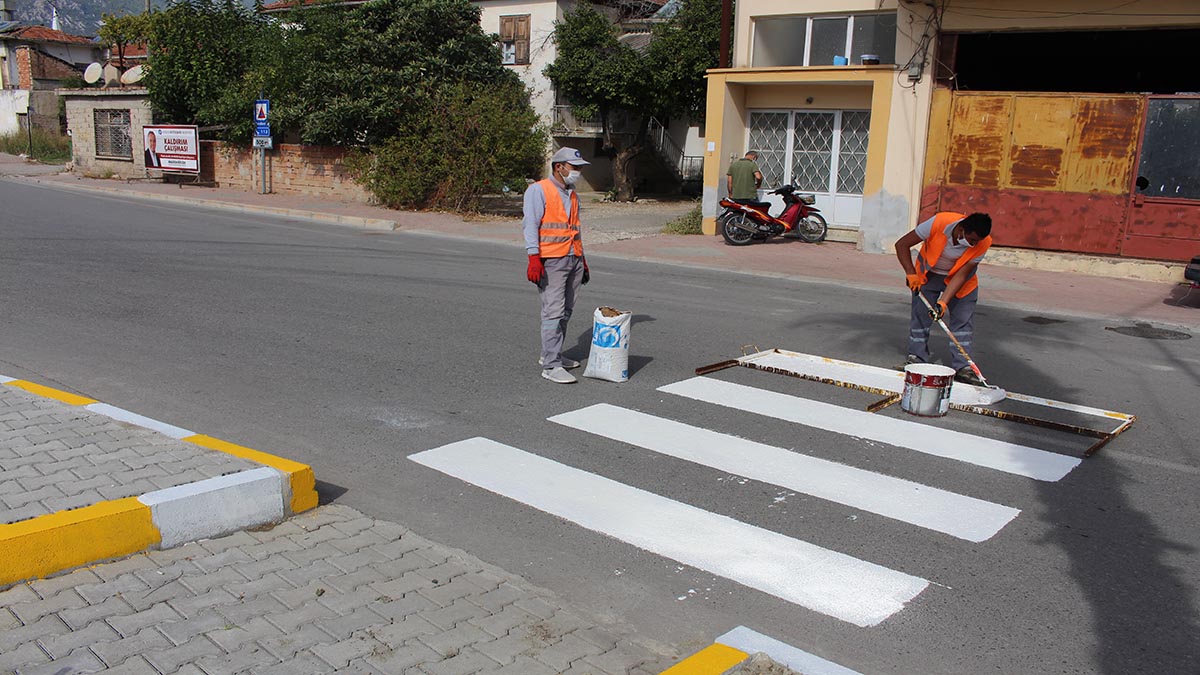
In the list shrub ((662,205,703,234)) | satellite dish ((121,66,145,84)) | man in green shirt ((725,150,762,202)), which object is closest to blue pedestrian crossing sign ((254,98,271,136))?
satellite dish ((121,66,145,84))

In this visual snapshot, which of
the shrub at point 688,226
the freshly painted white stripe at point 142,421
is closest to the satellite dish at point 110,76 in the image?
the shrub at point 688,226

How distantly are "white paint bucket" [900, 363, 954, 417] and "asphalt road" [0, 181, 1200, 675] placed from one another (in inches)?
5.6

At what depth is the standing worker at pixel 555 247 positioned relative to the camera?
7.72 meters

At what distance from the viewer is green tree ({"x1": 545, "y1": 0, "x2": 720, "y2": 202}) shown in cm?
2766

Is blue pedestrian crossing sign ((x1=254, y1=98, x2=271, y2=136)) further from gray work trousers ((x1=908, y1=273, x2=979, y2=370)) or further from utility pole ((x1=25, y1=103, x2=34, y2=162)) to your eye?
gray work trousers ((x1=908, y1=273, x2=979, y2=370))

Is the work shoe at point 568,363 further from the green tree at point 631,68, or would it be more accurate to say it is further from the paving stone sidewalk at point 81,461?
the green tree at point 631,68

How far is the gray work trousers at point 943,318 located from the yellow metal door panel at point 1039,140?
8818 millimetres

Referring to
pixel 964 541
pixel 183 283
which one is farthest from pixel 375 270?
pixel 964 541

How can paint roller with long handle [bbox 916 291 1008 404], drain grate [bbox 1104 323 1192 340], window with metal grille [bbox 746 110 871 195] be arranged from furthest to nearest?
window with metal grille [bbox 746 110 871 195], drain grate [bbox 1104 323 1192 340], paint roller with long handle [bbox 916 291 1008 404]

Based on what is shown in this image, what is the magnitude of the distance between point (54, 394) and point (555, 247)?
3693mm

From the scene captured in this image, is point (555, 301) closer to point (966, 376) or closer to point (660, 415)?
point (660, 415)

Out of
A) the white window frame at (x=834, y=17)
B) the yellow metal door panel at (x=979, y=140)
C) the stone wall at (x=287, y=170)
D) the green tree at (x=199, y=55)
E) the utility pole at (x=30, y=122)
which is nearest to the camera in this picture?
the yellow metal door panel at (x=979, y=140)

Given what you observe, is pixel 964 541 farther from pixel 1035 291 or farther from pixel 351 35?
pixel 351 35

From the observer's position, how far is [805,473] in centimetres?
590
